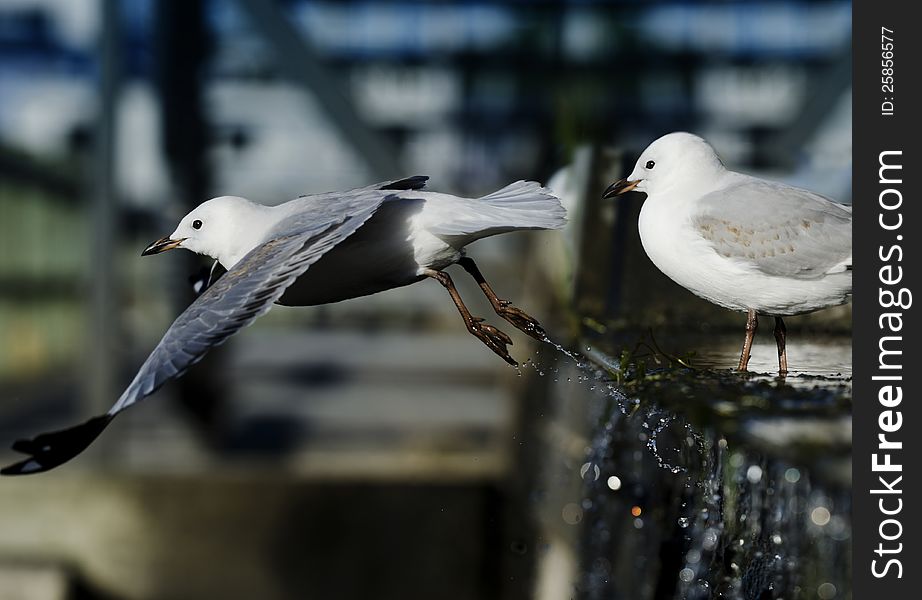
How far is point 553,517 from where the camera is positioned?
172cm

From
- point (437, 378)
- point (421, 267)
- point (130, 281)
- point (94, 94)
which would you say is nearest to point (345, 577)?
point (437, 378)

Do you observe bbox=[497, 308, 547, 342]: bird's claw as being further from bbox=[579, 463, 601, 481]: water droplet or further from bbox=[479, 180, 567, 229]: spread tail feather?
bbox=[579, 463, 601, 481]: water droplet

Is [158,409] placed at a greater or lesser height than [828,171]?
lesser

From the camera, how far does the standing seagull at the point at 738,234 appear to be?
46 centimetres

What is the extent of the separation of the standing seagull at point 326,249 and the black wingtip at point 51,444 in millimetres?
22

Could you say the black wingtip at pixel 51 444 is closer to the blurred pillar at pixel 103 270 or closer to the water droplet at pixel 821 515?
the water droplet at pixel 821 515

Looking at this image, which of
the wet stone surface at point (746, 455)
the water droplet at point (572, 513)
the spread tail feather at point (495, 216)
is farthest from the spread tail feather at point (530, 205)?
the water droplet at point (572, 513)

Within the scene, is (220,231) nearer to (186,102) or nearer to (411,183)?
(411,183)

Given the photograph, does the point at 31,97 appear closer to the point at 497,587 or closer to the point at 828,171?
→ the point at 497,587

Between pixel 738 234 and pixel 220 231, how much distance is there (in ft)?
0.83

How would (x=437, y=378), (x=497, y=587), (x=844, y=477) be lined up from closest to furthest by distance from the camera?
(x=844, y=477) < (x=497, y=587) < (x=437, y=378)

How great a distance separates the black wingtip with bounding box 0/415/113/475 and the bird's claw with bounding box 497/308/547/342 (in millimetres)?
147

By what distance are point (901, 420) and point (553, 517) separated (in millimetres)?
1289

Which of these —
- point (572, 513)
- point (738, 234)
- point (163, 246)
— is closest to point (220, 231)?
point (163, 246)
